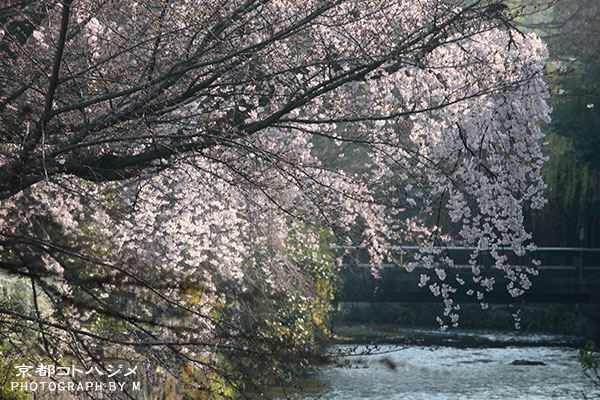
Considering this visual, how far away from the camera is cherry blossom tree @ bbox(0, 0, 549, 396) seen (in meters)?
4.54

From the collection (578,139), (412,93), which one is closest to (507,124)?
(412,93)

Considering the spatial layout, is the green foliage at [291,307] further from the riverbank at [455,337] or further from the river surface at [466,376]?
the riverbank at [455,337]

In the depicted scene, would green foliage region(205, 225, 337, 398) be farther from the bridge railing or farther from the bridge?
the bridge

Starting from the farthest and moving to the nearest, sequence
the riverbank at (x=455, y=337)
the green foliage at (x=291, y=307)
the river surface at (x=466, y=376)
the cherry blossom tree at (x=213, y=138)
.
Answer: the riverbank at (x=455, y=337), the river surface at (x=466, y=376), the green foliage at (x=291, y=307), the cherry blossom tree at (x=213, y=138)

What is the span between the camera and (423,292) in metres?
19.4

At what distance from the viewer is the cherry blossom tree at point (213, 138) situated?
4.54 metres

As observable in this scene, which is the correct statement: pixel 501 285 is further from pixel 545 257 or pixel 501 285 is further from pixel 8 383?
pixel 8 383

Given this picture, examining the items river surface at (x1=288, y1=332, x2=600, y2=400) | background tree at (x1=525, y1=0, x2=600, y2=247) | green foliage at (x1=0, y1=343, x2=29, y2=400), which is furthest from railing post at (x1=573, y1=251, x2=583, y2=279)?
green foliage at (x1=0, y1=343, x2=29, y2=400)

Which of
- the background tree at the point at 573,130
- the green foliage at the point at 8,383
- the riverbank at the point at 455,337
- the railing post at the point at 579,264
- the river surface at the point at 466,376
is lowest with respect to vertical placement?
the river surface at the point at 466,376

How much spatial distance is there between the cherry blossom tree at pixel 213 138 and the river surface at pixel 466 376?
12.4ft

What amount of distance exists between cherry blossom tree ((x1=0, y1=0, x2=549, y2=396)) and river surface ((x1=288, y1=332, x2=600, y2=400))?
3791 millimetres

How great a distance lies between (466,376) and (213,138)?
1296 cm

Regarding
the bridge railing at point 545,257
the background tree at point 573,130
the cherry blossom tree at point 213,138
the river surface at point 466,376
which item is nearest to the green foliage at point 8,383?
the cherry blossom tree at point 213,138

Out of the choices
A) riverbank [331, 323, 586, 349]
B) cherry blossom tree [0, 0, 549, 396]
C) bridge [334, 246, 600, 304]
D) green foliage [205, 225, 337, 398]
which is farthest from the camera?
riverbank [331, 323, 586, 349]
